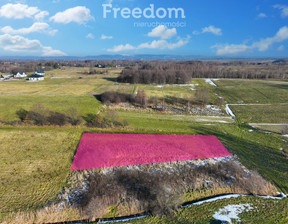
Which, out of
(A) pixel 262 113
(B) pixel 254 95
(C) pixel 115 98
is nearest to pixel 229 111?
(A) pixel 262 113

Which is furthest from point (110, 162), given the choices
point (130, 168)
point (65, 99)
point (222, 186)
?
point (65, 99)

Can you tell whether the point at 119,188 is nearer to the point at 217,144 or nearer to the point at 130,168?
the point at 130,168

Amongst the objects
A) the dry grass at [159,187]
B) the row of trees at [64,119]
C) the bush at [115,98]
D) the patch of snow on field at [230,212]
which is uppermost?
the bush at [115,98]

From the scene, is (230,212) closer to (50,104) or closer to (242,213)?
(242,213)

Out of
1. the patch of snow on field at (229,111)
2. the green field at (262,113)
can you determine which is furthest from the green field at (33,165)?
the green field at (262,113)

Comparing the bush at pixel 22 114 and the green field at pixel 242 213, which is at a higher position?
the bush at pixel 22 114

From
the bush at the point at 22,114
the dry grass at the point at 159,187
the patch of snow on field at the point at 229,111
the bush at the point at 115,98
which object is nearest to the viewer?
the dry grass at the point at 159,187

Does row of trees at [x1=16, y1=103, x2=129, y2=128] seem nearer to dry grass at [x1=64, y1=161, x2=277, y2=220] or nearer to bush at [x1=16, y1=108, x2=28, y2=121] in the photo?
bush at [x1=16, y1=108, x2=28, y2=121]

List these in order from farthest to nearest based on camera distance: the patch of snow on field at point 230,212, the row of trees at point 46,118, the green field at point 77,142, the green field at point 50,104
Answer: the green field at point 50,104 < the row of trees at point 46,118 < the green field at point 77,142 < the patch of snow on field at point 230,212

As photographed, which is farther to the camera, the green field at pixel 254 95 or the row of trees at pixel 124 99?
the green field at pixel 254 95

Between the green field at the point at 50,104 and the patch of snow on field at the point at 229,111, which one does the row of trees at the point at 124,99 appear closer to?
the green field at the point at 50,104
